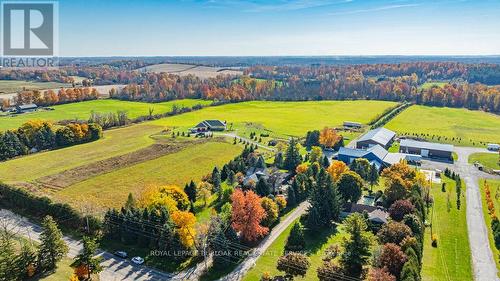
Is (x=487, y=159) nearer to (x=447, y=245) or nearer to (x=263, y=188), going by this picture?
(x=447, y=245)

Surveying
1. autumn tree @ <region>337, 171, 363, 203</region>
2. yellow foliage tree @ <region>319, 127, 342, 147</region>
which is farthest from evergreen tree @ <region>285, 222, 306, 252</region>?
yellow foliage tree @ <region>319, 127, 342, 147</region>

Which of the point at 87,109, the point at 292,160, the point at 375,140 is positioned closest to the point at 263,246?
the point at 292,160

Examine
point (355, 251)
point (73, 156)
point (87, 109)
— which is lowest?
point (355, 251)

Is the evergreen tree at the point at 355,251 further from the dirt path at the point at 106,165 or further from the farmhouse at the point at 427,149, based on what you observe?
the farmhouse at the point at 427,149

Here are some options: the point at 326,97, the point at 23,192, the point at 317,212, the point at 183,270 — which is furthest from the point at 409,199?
the point at 326,97

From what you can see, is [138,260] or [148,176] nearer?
[138,260]

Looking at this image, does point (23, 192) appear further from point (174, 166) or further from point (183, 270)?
point (183, 270)

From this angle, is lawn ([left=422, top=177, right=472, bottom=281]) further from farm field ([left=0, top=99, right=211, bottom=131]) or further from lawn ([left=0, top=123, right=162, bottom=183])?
farm field ([left=0, top=99, right=211, bottom=131])

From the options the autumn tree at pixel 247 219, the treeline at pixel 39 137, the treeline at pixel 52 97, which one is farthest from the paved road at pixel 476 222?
the treeline at pixel 52 97
